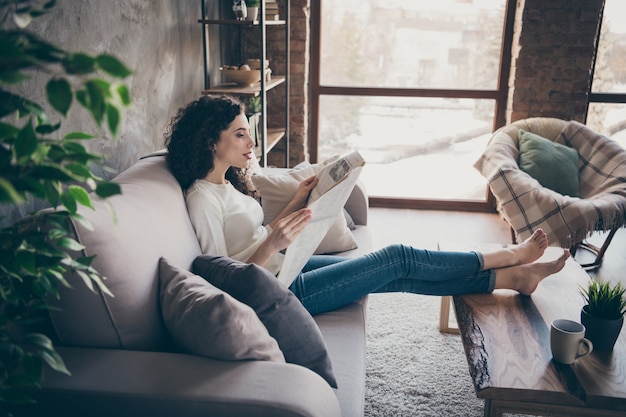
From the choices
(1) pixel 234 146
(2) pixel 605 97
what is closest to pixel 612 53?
(2) pixel 605 97

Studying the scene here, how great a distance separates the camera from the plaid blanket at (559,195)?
3.01 metres

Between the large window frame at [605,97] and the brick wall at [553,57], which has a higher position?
the brick wall at [553,57]

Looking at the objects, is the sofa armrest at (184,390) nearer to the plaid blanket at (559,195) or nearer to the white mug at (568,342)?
the white mug at (568,342)

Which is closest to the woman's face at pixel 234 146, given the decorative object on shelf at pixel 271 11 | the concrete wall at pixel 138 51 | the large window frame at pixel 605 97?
the concrete wall at pixel 138 51

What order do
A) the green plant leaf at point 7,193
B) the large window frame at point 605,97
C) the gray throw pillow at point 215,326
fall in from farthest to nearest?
the large window frame at point 605,97
the gray throw pillow at point 215,326
the green plant leaf at point 7,193

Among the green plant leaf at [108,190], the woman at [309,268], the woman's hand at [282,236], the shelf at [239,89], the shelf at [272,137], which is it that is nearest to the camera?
the green plant leaf at [108,190]

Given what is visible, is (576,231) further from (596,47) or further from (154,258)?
(154,258)

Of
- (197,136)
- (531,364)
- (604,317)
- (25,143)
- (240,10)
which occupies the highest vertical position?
(240,10)

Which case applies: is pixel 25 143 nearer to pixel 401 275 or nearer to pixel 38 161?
pixel 38 161

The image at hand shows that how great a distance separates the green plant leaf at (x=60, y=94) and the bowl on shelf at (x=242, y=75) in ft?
8.89

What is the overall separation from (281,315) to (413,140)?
3255 mm

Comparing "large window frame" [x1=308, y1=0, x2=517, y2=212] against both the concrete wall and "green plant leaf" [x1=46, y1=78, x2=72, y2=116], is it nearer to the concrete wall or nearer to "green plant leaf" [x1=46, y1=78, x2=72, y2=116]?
the concrete wall

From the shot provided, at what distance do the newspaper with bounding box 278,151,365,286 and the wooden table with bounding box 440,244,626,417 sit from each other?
1.81 feet

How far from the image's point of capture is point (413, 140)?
4.57m
